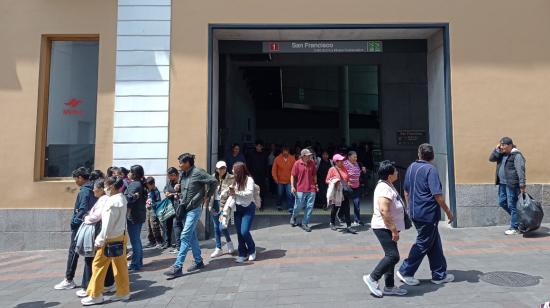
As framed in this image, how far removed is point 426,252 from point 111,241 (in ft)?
13.1

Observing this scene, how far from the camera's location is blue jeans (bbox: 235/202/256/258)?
6.02m

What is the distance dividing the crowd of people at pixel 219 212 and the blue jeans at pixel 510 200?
4cm

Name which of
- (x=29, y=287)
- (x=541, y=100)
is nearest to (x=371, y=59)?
(x=541, y=100)

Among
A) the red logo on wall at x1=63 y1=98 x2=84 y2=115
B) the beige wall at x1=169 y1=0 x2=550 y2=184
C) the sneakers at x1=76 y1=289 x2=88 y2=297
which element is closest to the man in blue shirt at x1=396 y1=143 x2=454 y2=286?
the beige wall at x1=169 y1=0 x2=550 y2=184

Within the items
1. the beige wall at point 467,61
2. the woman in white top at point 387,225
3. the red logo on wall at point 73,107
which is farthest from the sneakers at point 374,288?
the red logo on wall at point 73,107

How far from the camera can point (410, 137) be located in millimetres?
12875

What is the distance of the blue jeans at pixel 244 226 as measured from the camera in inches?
237

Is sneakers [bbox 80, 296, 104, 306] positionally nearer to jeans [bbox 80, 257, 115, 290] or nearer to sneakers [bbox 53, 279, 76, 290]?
jeans [bbox 80, 257, 115, 290]

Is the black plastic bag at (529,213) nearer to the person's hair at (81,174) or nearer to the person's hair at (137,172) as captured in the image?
the person's hair at (137,172)

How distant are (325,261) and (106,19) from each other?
6.74 metres

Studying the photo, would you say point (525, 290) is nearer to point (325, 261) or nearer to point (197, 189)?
point (325, 261)

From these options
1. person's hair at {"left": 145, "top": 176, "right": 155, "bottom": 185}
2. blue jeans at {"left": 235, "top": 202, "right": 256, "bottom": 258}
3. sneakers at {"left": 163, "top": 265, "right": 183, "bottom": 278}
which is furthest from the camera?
person's hair at {"left": 145, "top": 176, "right": 155, "bottom": 185}

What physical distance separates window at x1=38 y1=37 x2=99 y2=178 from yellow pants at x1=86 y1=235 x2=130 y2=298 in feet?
12.9

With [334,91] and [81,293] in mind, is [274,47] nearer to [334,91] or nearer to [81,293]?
[81,293]
